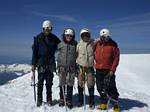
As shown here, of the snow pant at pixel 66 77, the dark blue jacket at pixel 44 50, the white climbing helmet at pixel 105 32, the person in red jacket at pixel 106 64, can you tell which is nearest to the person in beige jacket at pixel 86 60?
the person in red jacket at pixel 106 64

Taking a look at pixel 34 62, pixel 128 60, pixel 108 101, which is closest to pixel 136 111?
pixel 108 101

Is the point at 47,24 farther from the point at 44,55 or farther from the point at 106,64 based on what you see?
the point at 106,64

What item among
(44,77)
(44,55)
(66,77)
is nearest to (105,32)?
(66,77)

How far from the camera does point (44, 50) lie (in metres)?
10.2

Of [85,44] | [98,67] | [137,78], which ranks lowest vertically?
[137,78]

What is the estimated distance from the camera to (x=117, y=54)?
1027 centimetres

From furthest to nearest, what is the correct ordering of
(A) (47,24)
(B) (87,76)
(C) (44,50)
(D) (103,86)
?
(B) (87,76)
(D) (103,86)
(C) (44,50)
(A) (47,24)

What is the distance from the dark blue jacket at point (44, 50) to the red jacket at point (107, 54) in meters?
1.49

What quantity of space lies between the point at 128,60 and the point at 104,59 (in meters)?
19.1

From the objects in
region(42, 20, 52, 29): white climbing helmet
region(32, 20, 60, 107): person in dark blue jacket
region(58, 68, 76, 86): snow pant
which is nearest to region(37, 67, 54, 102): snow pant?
region(32, 20, 60, 107): person in dark blue jacket

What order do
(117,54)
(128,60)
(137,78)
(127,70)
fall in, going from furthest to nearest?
(128,60) → (127,70) → (137,78) → (117,54)

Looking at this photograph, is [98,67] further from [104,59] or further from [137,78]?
[137,78]

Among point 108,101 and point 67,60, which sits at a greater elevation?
point 67,60

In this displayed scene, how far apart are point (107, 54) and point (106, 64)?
1.06 ft
